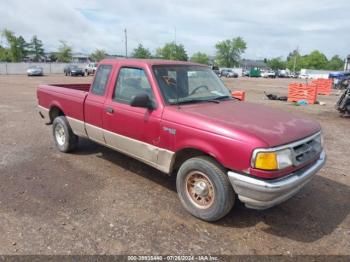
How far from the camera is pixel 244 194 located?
3.22m

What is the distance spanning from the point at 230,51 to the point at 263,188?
369 feet

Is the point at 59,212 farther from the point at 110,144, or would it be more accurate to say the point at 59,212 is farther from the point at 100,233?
the point at 110,144

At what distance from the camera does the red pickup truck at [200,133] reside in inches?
125

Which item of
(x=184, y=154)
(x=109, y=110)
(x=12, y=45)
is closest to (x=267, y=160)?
(x=184, y=154)

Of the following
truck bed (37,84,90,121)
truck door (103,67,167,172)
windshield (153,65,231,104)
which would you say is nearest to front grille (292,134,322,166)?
windshield (153,65,231,104)

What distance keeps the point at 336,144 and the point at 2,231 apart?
7165 mm

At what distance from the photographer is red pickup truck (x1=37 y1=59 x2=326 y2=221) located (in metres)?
3.18

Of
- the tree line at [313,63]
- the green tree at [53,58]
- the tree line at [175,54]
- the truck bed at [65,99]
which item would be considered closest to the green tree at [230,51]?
the tree line at [175,54]

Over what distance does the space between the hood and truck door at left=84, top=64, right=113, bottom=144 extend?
5.16 ft

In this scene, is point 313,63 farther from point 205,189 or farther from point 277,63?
point 205,189

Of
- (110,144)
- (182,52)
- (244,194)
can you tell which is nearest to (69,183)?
Answer: (110,144)

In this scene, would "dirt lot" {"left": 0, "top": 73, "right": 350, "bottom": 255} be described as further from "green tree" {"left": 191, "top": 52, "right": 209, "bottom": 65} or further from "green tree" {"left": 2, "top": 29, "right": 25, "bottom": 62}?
"green tree" {"left": 191, "top": 52, "right": 209, "bottom": 65}

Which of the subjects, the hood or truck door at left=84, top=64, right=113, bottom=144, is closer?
the hood

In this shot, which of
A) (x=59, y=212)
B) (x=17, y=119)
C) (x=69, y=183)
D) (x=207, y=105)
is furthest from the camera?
(x=17, y=119)
